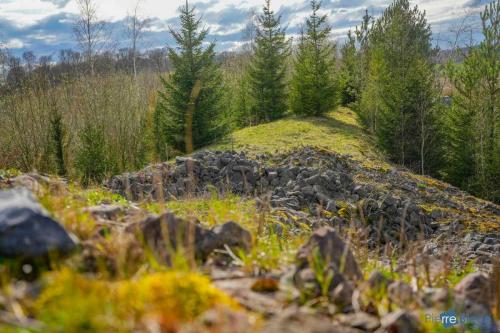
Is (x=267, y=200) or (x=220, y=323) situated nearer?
(x=220, y=323)

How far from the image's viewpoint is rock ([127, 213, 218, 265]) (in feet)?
8.19

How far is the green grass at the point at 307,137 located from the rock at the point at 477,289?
12.2m

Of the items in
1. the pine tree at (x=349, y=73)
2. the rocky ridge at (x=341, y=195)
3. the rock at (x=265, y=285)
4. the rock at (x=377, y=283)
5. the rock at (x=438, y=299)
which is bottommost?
the rocky ridge at (x=341, y=195)

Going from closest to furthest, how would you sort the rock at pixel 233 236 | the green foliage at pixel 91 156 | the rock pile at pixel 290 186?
the rock at pixel 233 236, the rock pile at pixel 290 186, the green foliage at pixel 91 156

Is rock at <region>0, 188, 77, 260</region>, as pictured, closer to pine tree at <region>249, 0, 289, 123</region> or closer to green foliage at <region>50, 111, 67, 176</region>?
green foliage at <region>50, 111, 67, 176</region>

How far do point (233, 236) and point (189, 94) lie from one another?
16.8 meters

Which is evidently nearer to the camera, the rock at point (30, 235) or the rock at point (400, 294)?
the rock at point (30, 235)

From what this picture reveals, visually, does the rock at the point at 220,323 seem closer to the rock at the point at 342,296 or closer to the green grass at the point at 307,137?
the rock at the point at 342,296

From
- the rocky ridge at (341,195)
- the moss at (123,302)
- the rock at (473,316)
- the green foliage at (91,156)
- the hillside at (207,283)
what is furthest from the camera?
the green foliage at (91,156)

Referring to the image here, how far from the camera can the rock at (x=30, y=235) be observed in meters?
2.15

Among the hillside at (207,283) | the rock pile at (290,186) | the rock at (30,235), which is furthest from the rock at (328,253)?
the rock pile at (290,186)

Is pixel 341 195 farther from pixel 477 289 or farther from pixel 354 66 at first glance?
pixel 354 66

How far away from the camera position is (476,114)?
58.7 feet

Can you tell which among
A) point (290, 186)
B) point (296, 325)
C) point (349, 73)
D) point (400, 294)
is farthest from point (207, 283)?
point (349, 73)
